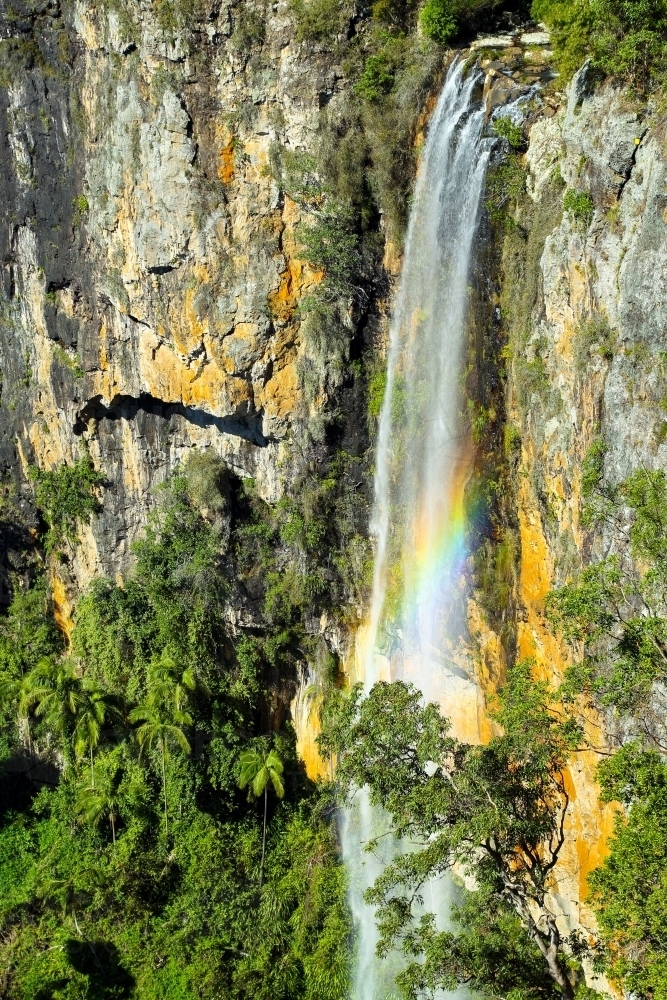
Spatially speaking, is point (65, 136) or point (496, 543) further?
point (65, 136)

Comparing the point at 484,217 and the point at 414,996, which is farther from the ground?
the point at 484,217

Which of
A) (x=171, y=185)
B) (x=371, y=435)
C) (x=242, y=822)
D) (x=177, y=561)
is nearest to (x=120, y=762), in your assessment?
(x=242, y=822)

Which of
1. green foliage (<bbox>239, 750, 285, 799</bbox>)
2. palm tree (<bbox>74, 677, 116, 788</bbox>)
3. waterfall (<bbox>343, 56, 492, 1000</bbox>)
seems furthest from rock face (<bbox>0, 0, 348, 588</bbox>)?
green foliage (<bbox>239, 750, 285, 799</bbox>)

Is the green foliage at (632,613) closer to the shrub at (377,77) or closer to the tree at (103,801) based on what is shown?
the shrub at (377,77)

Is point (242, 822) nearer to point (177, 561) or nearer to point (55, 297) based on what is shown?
point (177, 561)

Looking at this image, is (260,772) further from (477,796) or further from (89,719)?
(477,796)

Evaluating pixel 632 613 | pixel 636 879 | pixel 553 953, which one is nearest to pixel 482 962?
pixel 553 953

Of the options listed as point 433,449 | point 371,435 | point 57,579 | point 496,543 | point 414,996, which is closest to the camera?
point 414,996
